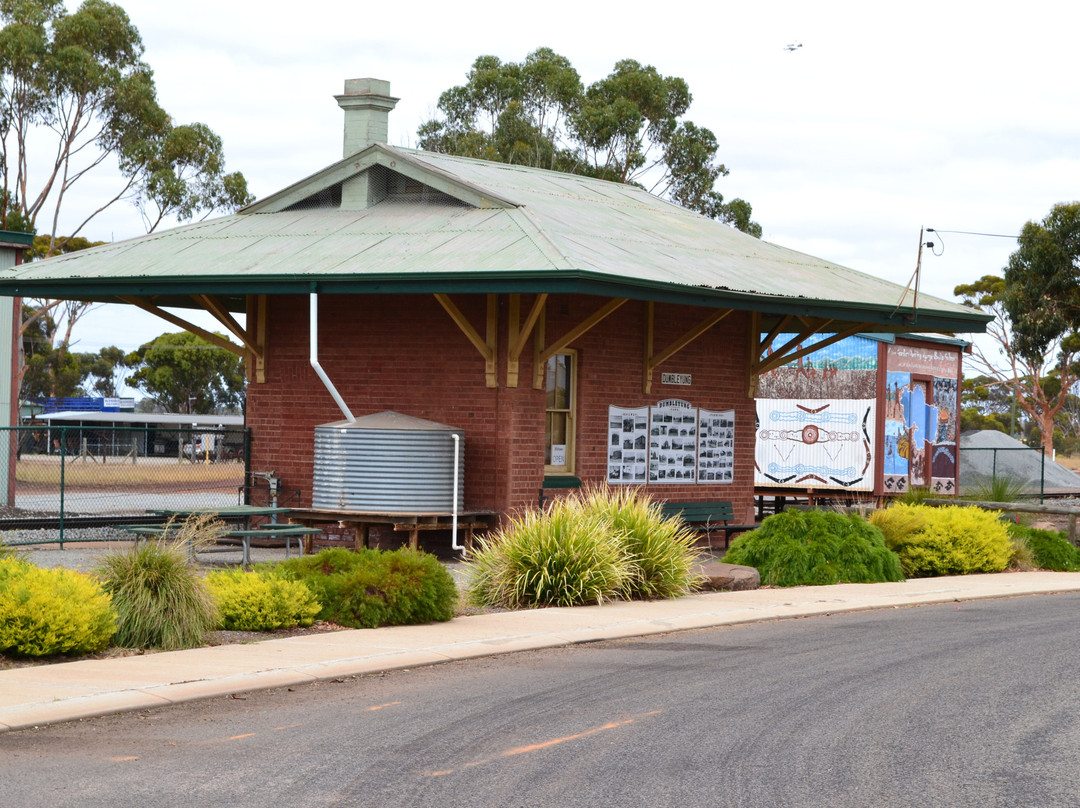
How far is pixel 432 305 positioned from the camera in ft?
61.7

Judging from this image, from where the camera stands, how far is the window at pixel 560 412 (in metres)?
19.1

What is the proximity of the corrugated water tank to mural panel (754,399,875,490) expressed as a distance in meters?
12.7

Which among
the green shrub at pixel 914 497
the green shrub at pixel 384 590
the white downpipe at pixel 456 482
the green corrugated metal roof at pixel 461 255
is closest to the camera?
the green shrub at pixel 384 590

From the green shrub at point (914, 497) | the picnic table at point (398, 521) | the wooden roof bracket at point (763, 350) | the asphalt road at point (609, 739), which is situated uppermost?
the wooden roof bracket at point (763, 350)

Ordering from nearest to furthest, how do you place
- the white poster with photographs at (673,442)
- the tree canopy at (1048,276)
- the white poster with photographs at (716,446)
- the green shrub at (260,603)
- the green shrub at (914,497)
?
the green shrub at (260,603) < the white poster with photographs at (673,442) < the white poster with photographs at (716,446) < the green shrub at (914,497) < the tree canopy at (1048,276)

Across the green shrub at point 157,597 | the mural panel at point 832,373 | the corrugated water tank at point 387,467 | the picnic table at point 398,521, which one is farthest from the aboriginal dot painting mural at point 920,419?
the green shrub at point 157,597

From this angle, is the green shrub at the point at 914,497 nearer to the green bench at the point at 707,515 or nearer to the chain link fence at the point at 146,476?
the green bench at the point at 707,515

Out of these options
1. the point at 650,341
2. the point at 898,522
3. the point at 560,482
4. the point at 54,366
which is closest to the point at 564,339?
the point at 560,482

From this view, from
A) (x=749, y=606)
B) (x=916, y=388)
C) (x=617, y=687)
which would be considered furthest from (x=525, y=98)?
(x=617, y=687)

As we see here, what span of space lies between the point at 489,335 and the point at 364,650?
7536 mm

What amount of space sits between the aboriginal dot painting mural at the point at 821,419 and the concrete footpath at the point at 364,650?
11.7 metres

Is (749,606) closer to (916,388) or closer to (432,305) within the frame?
(432,305)

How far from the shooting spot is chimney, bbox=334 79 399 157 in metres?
21.2

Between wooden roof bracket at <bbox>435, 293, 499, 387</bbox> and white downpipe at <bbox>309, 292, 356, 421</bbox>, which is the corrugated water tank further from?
wooden roof bracket at <bbox>435, 293, 499, 387</bbox>
